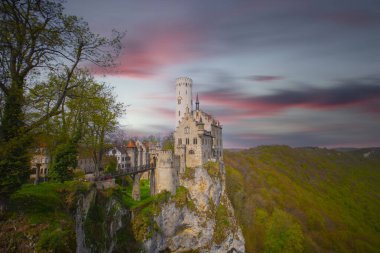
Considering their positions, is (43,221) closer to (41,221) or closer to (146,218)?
(41,221)

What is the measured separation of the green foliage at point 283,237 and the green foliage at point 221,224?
1902 cm

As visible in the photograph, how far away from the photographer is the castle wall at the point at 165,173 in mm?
48375

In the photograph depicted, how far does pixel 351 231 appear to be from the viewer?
82.4 metres

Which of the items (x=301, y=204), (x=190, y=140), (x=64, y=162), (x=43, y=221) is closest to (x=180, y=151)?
(x=190, y=140)

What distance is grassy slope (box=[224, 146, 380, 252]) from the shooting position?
6950 cm

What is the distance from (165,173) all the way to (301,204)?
58.3m

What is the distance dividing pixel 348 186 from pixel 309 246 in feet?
194

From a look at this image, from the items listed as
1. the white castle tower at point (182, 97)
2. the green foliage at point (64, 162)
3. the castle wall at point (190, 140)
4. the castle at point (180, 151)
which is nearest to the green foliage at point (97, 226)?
the green foliage at point (64, 162)

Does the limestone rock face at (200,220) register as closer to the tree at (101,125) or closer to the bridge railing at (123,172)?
the bridge railing at (123,172)

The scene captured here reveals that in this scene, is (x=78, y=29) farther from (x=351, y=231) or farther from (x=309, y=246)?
(x=351, y=231)

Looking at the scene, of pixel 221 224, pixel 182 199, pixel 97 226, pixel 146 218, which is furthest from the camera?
pixel 221 224

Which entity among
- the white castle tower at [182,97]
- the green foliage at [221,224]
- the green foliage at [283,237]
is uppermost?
the white castle tower at [182,97]

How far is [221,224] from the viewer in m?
54.4

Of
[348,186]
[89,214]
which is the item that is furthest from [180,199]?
[348,186]
